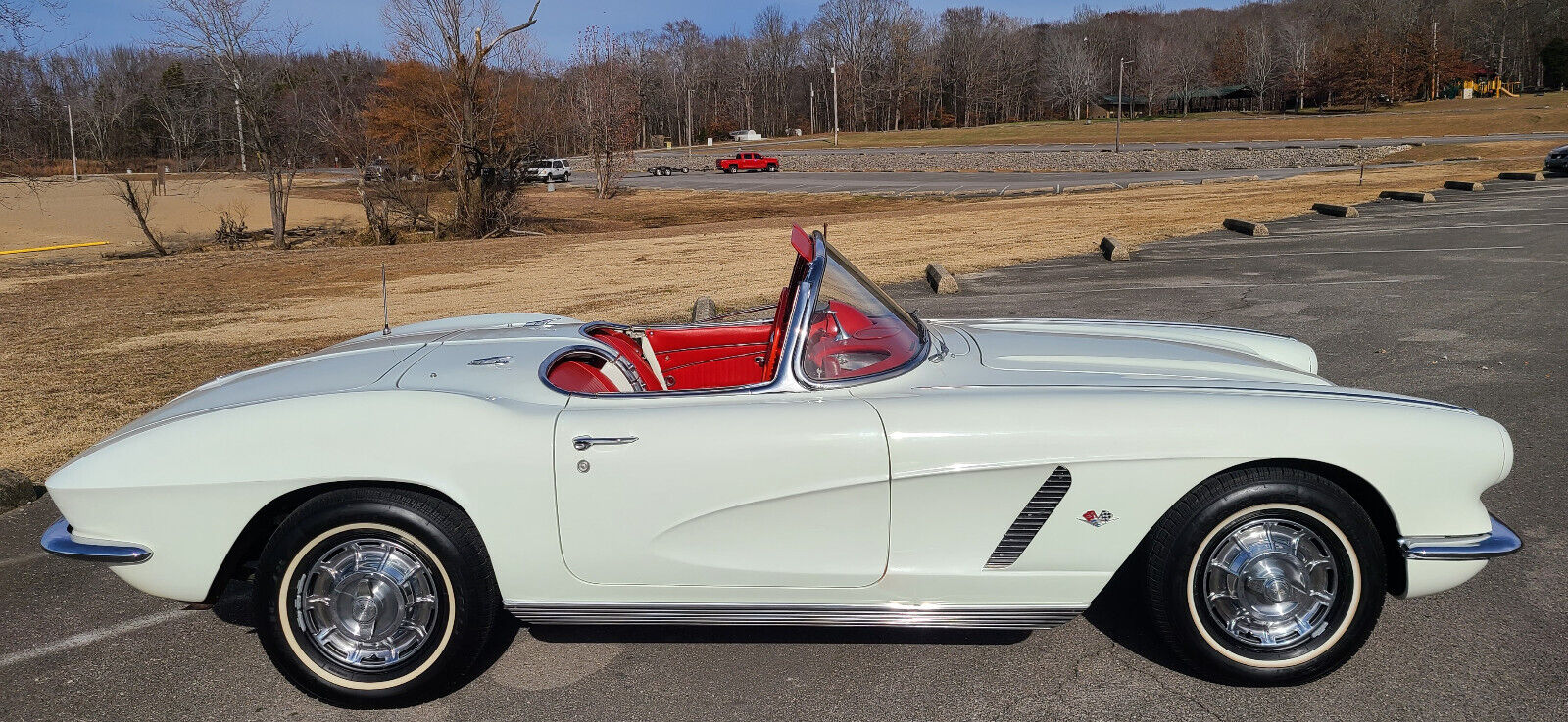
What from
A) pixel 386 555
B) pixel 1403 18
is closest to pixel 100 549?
pixel 386 555

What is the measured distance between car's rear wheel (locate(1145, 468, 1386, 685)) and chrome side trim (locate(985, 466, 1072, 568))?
1.08 feet

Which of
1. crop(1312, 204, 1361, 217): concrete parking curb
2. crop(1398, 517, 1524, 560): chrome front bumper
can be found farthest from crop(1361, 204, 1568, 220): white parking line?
crop(1398, 517, 1524, 560): chrome front bumper

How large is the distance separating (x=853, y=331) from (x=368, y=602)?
1.81 meters

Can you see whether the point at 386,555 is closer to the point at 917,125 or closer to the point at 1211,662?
the point at 1211,662

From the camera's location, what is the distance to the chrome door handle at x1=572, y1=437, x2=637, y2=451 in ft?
10.0

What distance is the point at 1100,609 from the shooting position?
12.2ft

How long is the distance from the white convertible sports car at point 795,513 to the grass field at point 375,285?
3844mm

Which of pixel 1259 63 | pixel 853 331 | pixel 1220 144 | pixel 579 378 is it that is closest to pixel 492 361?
pixel 579 378

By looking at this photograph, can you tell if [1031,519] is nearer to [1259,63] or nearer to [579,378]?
[579,378]

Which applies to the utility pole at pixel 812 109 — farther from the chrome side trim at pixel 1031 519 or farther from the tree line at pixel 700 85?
the chrome side trim at pixel 1031 519

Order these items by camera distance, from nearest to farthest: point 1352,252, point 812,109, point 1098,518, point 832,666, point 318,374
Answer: point 1098,518 < point 832,666 < point 318,374 < point 1352,252 < point 812,109

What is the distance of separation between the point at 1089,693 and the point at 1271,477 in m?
0.86

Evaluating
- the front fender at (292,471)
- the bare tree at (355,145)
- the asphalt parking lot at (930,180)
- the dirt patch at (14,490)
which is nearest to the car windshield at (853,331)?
the front fender at (292,471)

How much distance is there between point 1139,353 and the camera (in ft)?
12.5
